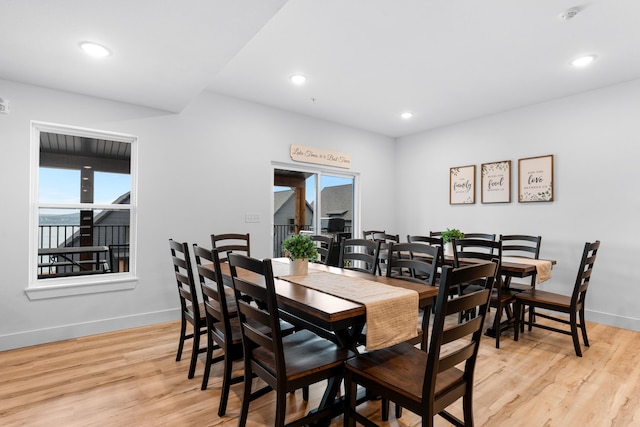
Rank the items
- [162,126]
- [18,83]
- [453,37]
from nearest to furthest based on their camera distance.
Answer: [453,37], [18,83], [162,126]

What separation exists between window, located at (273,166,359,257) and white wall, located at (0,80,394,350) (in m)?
0.24

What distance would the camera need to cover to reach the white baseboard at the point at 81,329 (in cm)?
303

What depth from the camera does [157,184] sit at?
12.2 feet

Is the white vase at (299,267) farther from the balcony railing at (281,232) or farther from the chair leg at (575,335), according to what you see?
the chair leg at (575,335)

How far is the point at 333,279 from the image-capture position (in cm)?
226

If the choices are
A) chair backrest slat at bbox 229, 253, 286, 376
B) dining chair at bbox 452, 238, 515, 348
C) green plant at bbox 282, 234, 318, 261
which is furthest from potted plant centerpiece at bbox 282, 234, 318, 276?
dining chair at bbox 452, 238, 515, 348

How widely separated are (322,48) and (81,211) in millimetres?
2904

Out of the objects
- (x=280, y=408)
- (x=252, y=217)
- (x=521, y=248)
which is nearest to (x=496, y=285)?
(x=521, y=248)

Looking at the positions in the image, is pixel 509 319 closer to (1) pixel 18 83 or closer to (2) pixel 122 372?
(2) pixel 122 372

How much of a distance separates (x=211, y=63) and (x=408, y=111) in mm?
2973

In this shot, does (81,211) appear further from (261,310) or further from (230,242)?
(261,310)

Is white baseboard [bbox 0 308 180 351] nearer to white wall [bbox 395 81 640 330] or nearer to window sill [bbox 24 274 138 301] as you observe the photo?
window sill [bbox 24 274 138 301]

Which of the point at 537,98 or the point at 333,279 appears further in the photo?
the point at 537,98

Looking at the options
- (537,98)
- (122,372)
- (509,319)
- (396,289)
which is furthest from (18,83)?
(537,98)
